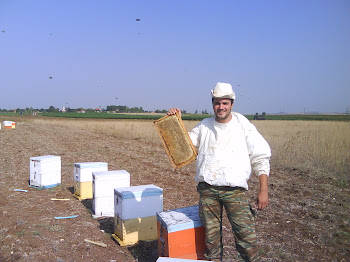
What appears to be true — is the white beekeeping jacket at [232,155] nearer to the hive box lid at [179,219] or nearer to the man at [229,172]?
the man at [229,172]

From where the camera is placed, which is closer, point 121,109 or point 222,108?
point 222,108

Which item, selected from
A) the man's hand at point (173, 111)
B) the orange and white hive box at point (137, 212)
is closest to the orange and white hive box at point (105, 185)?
the orange and white hive box at point (137, 212)

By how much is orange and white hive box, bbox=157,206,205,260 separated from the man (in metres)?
0.20

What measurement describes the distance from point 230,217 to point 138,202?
1711mm

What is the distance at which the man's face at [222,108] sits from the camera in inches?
129

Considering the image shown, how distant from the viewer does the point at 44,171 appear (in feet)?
26.5

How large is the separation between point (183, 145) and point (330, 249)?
290 cm

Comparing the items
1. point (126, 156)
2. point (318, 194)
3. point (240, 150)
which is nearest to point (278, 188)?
point (318, 194)

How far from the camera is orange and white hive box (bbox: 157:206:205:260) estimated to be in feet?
11.4

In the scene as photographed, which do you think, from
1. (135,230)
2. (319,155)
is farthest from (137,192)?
(319,155)

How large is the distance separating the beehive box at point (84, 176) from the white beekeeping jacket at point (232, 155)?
3.97 metres

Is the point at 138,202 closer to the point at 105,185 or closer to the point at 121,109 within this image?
the point at 105,185

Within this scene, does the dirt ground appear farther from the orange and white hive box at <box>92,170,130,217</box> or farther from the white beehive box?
the white beehive box

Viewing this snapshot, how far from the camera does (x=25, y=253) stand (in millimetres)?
4438
